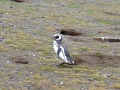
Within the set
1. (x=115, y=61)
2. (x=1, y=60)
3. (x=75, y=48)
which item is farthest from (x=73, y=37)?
(x=1, y=60)

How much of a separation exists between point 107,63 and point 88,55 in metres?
0.98

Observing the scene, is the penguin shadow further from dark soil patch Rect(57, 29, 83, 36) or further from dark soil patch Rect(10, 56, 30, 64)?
dark soil patch Rect(57, 29, 83, 36)

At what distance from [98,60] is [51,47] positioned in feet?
7.15

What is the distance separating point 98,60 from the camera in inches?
646

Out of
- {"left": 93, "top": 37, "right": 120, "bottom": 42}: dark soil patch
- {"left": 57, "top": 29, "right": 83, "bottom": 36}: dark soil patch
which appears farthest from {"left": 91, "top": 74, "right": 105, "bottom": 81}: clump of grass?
{"left": 57, "top": 29, "right": 83, "bottom": 36}: dark soil patch

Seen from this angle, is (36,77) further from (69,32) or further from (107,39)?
(69,32)

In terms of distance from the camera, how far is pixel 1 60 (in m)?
14.8

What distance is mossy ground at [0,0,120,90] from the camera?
42.4 feet

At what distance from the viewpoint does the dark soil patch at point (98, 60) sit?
15875 mm

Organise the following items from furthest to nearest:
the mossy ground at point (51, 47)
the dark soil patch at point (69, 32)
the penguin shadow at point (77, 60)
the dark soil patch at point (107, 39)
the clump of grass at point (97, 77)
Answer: the dark soil patch at point (69, 32), the dark soil patch at point (107, 39), the penguin shadow at point (77, 60), the clump of grass at point (97, 77), the mossy ground at point (51, 47)

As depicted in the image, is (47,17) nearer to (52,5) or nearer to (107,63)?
(52,5)

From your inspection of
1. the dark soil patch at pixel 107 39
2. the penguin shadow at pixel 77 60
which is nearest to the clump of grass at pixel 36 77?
the penguin shadow at pixel 77 60

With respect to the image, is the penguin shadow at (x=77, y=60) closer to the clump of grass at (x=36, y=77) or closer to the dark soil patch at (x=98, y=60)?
the dark soil patch at (x=98, y=60)

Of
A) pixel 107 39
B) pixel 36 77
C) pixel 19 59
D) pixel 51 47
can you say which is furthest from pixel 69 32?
pixel 36 77
